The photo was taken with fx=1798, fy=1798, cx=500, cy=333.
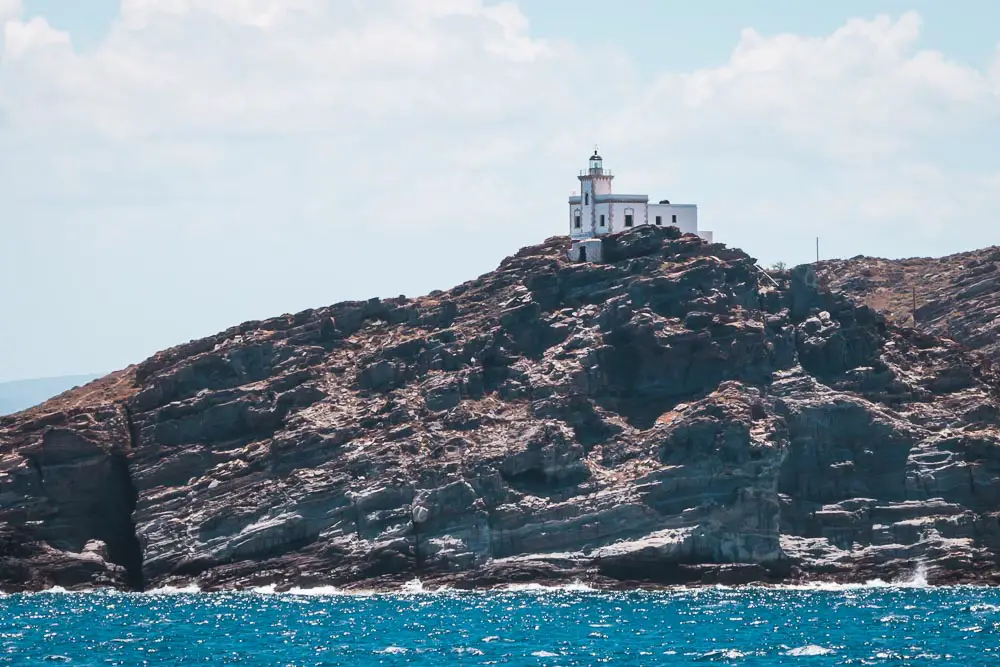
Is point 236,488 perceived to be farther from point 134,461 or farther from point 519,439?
point 519,439

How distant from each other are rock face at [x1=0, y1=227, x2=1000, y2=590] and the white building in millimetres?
6411

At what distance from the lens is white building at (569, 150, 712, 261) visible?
553 ft

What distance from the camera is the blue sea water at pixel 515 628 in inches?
3861

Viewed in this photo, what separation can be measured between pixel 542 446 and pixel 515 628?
34.7m

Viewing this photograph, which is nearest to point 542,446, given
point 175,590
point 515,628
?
point 175,590

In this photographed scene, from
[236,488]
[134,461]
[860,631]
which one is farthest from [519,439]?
[860,631]

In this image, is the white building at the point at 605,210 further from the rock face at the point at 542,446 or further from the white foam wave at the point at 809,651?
the white foam wave at the point at 809,651

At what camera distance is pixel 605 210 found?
168 m

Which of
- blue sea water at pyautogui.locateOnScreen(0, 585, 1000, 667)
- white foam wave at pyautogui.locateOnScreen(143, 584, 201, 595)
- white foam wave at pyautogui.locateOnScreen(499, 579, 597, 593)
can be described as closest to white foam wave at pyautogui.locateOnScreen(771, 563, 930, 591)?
blue sea water at pyautogui.locateOnScreen(0, 585, 1000, 667)

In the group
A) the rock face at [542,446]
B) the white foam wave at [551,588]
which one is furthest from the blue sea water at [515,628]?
the rock face at [542,446]

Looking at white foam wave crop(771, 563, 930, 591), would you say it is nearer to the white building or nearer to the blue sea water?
the blue sea water

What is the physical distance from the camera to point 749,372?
492ft

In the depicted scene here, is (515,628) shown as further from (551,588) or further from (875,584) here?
(875,584)

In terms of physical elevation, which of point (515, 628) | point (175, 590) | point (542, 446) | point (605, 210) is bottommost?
point (175, 590)
